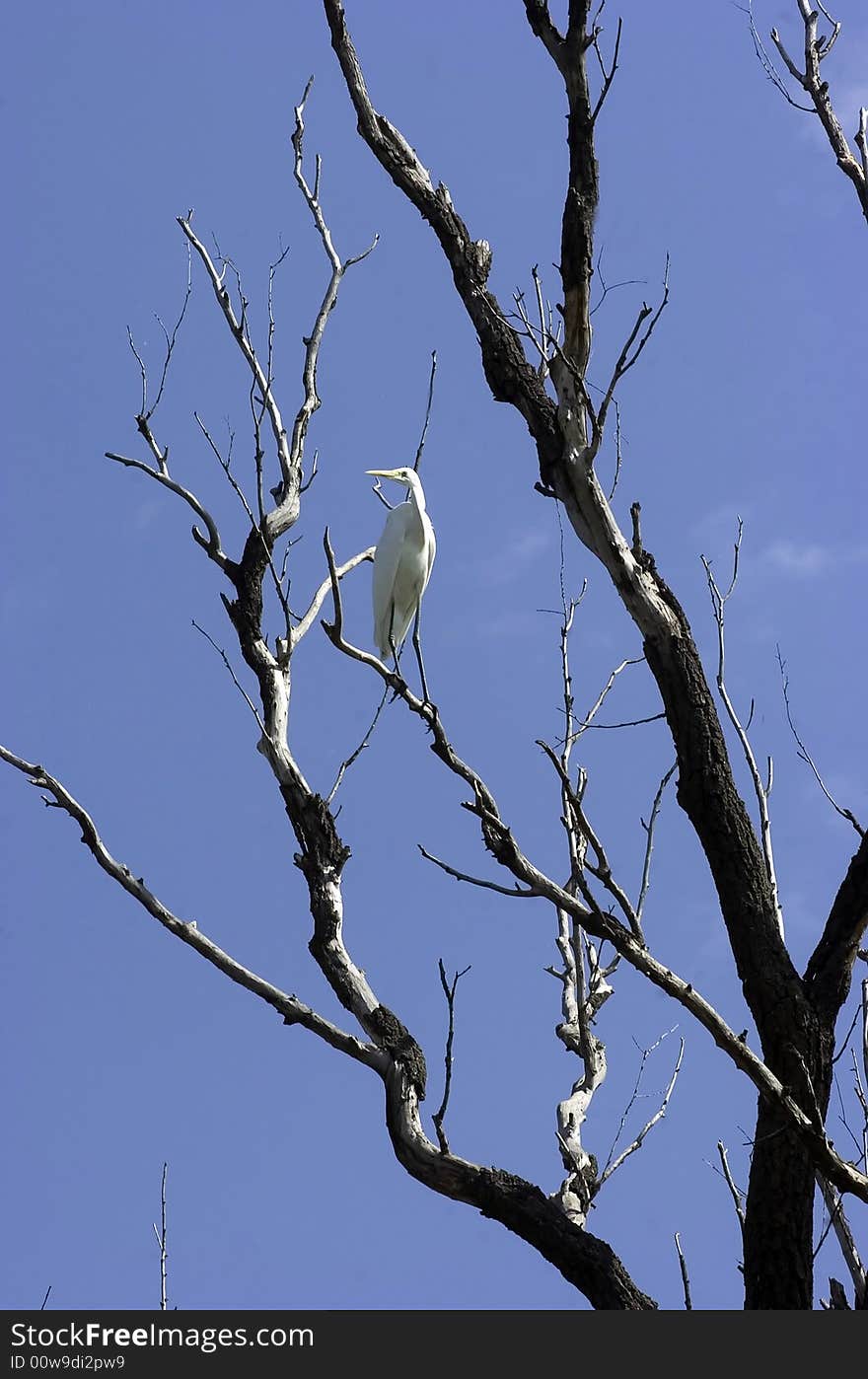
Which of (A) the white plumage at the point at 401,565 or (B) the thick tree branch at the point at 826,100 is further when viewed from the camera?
(A) the white plumage at the point at 401,565

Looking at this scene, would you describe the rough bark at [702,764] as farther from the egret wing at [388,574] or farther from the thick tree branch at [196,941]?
the egret wing at [388,574]

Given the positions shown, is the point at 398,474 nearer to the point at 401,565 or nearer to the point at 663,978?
the point at 401,565

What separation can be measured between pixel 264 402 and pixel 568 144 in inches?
83.9

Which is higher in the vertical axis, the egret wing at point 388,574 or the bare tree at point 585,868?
the egret wing at point 388,574

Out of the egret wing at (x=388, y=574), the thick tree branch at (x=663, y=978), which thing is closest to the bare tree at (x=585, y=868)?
the thick tree branch at (x=663, y=978)

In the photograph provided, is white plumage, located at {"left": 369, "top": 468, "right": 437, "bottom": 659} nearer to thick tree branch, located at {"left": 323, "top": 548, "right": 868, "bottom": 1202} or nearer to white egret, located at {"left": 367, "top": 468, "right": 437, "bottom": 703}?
white egret, located at {"left": 367, "top": 468, "right": 437, "bottom": 703}

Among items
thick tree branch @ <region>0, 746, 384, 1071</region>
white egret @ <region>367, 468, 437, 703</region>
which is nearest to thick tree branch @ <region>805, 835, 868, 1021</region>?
thick tree branch @ <region>0, 746, 384, 1071</region>

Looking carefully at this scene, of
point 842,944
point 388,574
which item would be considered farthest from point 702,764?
point 388,574

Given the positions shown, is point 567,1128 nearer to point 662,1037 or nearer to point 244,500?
point 662,1037

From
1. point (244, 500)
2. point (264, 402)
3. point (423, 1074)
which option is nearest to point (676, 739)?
point (423, 1074)

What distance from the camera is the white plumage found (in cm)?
816

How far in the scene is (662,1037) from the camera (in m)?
6.28

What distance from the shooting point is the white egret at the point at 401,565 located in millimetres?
8156

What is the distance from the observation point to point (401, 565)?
8.20 metres
